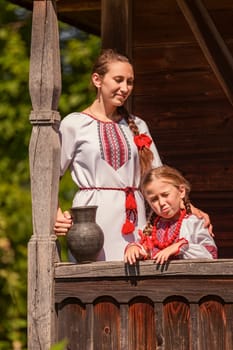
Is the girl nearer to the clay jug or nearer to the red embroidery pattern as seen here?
the clay jug

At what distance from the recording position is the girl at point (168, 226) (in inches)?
297

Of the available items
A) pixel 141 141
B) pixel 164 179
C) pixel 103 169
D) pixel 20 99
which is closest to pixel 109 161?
pixel 103 169

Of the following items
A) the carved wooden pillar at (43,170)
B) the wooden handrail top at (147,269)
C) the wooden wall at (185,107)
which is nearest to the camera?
the wooden handrail top at (147,269)

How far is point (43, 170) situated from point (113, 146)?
0.44 meters

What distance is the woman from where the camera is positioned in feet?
26.5

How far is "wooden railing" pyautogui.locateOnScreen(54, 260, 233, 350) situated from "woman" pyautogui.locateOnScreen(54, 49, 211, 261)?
0.41 metres

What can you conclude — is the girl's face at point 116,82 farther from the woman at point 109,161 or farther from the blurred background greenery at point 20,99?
the blurred background greenery at point 20,99

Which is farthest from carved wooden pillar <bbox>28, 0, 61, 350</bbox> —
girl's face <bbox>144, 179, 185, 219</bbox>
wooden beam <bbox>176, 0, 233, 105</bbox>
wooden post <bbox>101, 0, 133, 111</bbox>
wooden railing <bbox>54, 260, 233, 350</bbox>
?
wooden post <bbox>101, 0, 133, 111</bbox>

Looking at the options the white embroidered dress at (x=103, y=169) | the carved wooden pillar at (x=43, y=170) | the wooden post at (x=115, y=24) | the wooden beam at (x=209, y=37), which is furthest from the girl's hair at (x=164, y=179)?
the wooden post at (x=115, y=24)

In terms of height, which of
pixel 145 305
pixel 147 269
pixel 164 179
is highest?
pixel 164 179

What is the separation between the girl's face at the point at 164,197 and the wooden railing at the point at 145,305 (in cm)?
30

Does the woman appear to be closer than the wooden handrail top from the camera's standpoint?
No

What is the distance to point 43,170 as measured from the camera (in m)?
7.98

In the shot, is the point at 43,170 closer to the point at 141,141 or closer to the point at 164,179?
the point at 141,141
